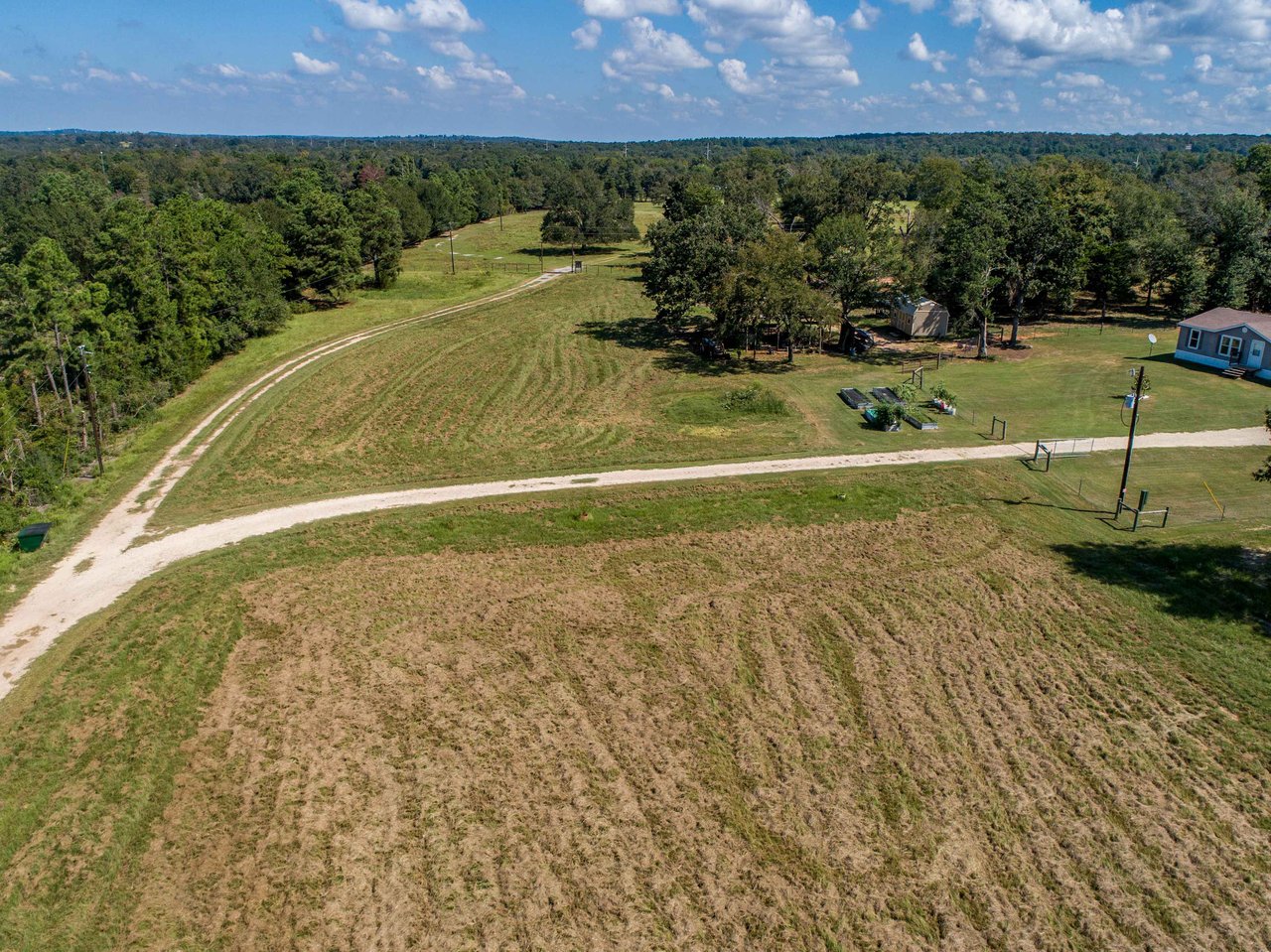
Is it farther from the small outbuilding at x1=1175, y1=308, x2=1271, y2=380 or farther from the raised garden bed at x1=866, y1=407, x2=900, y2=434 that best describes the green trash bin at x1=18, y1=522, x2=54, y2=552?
the small outbuilding at x1=1175, y1=308, x2=1271, y2=380

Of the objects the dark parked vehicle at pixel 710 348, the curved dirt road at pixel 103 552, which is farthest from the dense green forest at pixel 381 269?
the curved dirt road at pixel 103 552

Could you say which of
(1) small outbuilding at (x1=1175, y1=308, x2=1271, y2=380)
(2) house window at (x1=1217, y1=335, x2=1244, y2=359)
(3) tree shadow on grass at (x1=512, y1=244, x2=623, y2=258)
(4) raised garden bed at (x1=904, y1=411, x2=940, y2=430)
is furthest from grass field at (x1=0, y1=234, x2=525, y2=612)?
(2) house window at (x1=1217, y1=335, x2=1244, y2=359)

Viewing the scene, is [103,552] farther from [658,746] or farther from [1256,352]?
[1256,352]

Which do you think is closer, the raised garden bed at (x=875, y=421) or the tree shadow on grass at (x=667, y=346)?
the raised garden bed at (x=875, y=421)

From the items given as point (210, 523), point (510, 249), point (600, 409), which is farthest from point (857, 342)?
point (510, 249)

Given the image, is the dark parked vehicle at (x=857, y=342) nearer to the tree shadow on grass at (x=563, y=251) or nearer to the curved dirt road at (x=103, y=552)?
the curved dirt road at (x=103, y=552)

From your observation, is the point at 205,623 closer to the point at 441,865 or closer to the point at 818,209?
the point at 441,865
